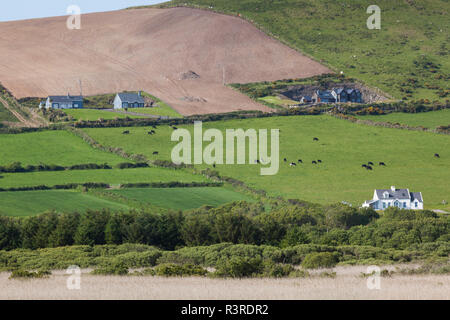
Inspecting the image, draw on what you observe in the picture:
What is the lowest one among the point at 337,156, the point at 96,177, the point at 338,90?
the point at 96,177

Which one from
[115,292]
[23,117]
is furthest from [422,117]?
[115,292]

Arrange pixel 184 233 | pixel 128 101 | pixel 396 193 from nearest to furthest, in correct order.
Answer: pixel 184 233
pixel 396 193
pixel 128 101

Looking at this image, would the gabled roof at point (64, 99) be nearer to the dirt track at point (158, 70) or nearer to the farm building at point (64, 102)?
the farm building at point (64, 102)

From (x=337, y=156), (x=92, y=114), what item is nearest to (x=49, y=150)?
(x=92, y=114)

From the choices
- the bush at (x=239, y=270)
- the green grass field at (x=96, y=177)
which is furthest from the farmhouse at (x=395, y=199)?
the bush at (x=239, y=270)

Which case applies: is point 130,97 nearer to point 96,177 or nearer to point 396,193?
point 96,177
